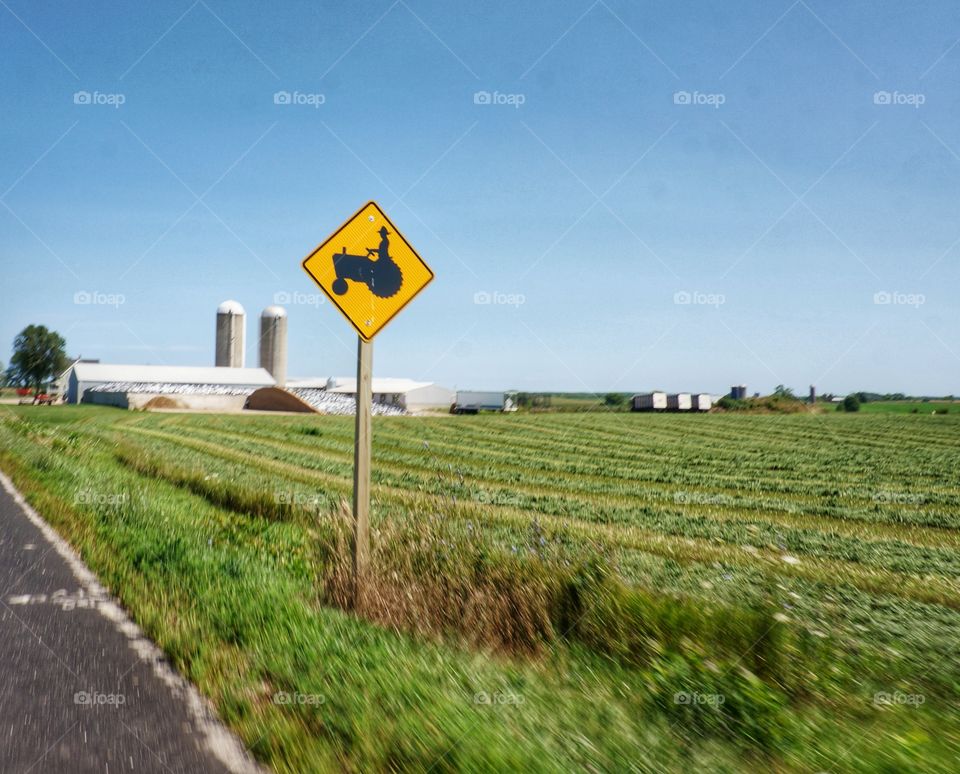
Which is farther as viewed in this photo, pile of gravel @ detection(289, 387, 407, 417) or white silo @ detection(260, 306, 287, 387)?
white silo @ detection(260, 306, 287, 387)

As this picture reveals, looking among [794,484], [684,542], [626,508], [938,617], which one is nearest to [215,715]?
[938,617]

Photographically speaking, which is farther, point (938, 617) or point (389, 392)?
point (389, 392)

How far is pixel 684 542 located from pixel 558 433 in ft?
99.2

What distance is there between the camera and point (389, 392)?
9625 centimetres

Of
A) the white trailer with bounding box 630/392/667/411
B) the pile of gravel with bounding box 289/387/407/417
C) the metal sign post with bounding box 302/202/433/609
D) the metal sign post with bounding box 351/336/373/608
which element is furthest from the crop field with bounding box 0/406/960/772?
the pile of gravel with bounding box 289/387/407/417

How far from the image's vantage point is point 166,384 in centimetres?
8612

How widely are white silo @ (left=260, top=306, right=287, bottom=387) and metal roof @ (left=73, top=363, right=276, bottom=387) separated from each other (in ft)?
20.8

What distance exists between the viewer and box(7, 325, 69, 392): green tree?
219 ft

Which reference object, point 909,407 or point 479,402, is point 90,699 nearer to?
point 909,407

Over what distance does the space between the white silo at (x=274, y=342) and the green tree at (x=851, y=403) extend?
69.2 m

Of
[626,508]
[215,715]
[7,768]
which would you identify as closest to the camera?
[7,768]

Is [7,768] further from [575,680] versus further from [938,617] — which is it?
[938,617]

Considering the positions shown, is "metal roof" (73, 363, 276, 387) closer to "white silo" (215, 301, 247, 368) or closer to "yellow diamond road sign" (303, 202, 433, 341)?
"white silo" (215, 301, 247, 368)

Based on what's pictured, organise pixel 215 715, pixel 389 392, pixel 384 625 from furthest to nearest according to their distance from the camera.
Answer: pixel 389 392, pixel 384 625, pixel 215 715
